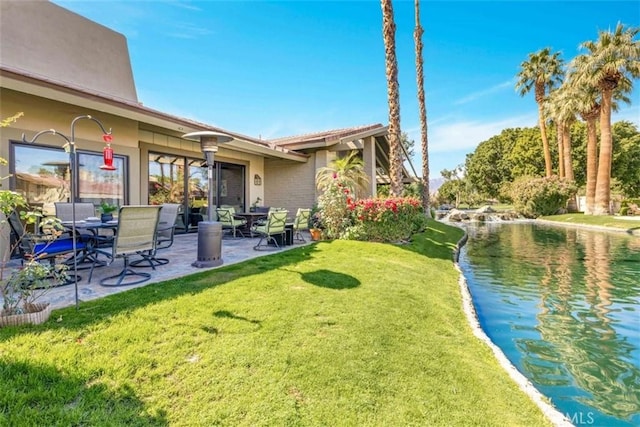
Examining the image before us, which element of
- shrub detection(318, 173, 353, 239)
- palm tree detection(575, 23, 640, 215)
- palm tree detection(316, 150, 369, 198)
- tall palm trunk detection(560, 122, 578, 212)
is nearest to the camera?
shrub detection(318, 173, 353, 239)

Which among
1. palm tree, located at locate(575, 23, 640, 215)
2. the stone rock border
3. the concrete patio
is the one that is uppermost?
palm tree, located at locate(575, 23, 640, 215)

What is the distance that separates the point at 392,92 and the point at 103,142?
9.44 m

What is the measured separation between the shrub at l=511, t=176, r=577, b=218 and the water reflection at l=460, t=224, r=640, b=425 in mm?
18901

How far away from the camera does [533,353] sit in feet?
13.3

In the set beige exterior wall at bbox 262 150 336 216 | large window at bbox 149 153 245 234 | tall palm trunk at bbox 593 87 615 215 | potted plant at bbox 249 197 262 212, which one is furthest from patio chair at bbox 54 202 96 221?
tall palm trunk at bbox 593 87 615 215

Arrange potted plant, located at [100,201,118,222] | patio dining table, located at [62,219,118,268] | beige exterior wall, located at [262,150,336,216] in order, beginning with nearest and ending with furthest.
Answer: patio dining table, located at [62,219,118,268]
potted plant, located at [100,201,118,222]
beige exterior wall, located at [262,150,336,216]

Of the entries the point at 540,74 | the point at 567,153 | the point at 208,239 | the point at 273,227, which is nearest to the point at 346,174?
the point at 273,227

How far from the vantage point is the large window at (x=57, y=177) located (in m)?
6.67

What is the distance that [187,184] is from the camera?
1111 cm

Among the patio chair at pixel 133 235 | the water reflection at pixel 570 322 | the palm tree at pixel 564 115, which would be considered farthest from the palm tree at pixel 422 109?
the patio chair at pixel 133 235

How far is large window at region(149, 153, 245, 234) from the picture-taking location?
10266mm

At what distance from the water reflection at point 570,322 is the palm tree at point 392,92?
389cm

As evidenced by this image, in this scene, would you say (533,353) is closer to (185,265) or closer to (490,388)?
(490,388)

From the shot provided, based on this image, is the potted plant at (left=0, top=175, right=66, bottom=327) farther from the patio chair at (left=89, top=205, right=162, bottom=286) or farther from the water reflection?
the water reflection
